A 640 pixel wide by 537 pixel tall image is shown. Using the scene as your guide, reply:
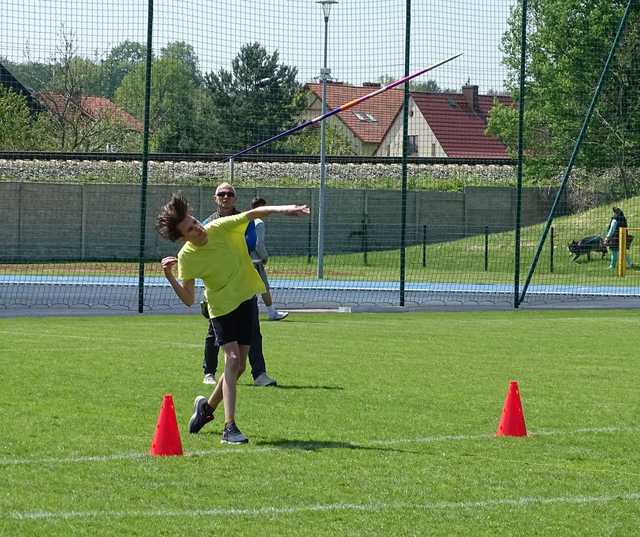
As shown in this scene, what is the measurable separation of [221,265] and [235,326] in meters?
0.43

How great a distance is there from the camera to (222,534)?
618 centimetres

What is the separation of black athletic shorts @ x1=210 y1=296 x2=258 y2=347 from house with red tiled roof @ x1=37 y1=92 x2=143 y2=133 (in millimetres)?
21745

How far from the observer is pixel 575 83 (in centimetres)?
2669

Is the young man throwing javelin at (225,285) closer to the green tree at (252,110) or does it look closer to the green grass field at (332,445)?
the green grass field at (332,445)

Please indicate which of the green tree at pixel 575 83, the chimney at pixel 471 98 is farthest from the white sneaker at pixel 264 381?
the green tree at pixel 575 83

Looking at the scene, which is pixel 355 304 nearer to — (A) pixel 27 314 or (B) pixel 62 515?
(A) pixel 27 314

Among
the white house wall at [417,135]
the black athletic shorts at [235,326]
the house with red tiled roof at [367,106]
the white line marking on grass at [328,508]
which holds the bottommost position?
the white line marking on grass at [328,508]

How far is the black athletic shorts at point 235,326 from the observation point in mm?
8984

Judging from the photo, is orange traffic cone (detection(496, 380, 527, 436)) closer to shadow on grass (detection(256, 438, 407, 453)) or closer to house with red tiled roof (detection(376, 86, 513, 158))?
shadow on grass (detection(256, 438, 407, 453))

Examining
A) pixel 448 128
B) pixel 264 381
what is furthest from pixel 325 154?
pixel 264 381

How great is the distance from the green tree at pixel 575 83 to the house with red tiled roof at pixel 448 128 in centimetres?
115

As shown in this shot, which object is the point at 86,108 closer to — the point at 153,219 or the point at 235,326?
the point at 153,219

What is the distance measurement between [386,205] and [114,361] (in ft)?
91.1

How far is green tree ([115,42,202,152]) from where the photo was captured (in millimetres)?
24531
